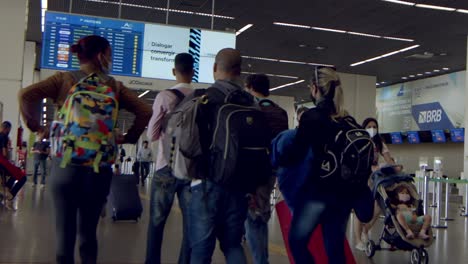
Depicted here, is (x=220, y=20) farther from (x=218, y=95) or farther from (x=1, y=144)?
(x=218, y=95)

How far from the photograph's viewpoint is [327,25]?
1684cm

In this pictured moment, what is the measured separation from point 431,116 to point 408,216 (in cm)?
2098

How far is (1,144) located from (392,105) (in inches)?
895

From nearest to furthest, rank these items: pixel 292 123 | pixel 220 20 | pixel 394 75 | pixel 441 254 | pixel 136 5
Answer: pixel 441 254 → pixel 136 5 → pixel 220 20 → pixel 394 75 → pixel 292 123

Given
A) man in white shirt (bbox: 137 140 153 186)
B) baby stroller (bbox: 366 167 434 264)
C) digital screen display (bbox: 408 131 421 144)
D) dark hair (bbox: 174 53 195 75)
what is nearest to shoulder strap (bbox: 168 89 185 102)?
dark hair (bbox: 174 53 195 75)

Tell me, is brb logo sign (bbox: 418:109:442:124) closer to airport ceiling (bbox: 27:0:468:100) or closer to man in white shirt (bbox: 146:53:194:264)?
airport ceiling (bbox: 27:0:468:100)

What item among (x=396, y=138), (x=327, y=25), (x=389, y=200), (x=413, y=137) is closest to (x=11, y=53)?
(x=389, y=200)

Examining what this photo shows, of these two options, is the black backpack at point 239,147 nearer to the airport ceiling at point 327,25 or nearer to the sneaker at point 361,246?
the sneaker at point 361,246

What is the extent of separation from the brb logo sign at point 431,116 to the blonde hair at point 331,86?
22.7m

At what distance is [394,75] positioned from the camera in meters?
25.6

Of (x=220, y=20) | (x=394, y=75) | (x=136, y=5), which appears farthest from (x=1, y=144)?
(x=394, y=75)

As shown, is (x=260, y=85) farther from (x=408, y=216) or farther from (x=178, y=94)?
(x=408, y=216)

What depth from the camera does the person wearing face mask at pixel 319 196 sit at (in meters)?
3.49

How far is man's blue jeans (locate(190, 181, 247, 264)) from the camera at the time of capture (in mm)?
3082
